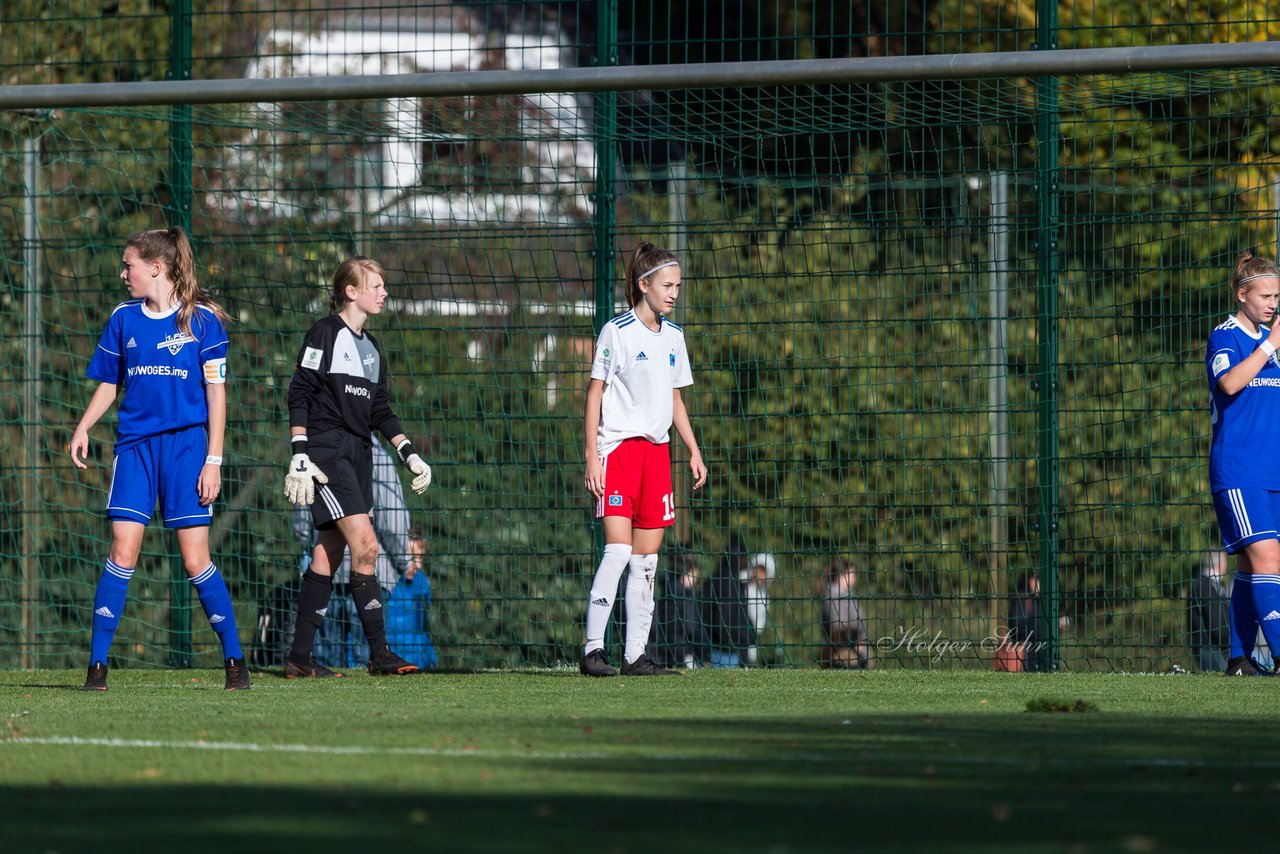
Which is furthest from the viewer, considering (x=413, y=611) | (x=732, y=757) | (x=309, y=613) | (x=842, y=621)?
(x=413, y=611)

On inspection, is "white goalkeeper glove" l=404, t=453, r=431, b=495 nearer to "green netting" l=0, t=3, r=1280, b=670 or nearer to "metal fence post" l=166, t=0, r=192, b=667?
"green netting" l=0, t=3, r=1280, b=670

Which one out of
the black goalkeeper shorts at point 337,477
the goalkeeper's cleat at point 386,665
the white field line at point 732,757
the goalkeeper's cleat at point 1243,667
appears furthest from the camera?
the goalkeeper's cleat at point 386,665

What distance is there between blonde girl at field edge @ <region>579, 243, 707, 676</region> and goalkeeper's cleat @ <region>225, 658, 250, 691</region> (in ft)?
5.37

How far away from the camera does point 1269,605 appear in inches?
323

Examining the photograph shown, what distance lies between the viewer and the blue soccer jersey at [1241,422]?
27.2 feet

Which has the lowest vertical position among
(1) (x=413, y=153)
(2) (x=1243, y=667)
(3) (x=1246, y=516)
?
(2) (x=1243, y=667)

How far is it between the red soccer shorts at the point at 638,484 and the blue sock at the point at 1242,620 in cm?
267

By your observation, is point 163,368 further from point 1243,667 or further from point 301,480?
point 1243,667

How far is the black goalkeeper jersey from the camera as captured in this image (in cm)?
861

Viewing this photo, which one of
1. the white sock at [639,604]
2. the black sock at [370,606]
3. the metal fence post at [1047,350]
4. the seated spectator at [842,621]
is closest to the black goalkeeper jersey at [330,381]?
the black sock at [370,606]

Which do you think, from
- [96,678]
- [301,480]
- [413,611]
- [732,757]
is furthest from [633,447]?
[732,757]

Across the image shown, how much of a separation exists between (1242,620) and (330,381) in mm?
4447

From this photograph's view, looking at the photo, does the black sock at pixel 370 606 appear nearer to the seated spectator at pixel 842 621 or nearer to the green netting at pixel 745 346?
the green netting at pixel 745 346

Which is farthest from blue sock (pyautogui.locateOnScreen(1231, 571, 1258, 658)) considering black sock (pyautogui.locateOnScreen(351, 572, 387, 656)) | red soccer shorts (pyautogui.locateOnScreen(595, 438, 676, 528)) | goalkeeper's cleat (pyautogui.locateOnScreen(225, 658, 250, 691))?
goalkeeper's cleat (pyautogui.locateOnScreen(225, 658, 250, 691))
